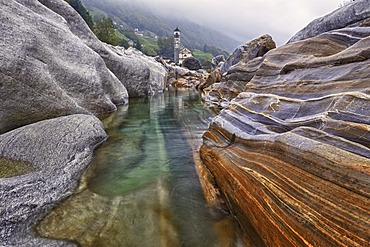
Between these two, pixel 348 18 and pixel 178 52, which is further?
pixel 178 52

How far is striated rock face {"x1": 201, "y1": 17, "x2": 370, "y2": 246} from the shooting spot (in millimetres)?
2838

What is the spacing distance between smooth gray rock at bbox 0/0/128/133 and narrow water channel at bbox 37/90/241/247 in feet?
8.75

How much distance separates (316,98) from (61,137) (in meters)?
5.78

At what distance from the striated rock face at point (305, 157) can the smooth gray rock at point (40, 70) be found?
230 inches

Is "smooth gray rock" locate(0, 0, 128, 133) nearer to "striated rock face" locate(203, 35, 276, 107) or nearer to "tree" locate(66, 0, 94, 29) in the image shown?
"striated rock face" locate(203, 35, 276, 107)

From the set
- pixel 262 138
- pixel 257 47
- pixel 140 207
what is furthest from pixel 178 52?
pixel 140 207

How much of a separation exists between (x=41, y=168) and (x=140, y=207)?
224 cm

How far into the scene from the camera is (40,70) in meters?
9.14

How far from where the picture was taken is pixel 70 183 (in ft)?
17.9

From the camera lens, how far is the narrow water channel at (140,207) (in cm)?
398

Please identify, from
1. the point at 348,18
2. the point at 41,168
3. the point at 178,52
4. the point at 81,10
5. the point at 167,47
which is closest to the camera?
the point at 41,168

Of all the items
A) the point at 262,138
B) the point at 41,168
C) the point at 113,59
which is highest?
the point at 262,138

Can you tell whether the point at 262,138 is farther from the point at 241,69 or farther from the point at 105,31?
the point at 105,31

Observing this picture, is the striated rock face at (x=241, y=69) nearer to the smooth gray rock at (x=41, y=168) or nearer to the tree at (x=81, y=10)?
the smooth gray rock at (x=41, y=168)
